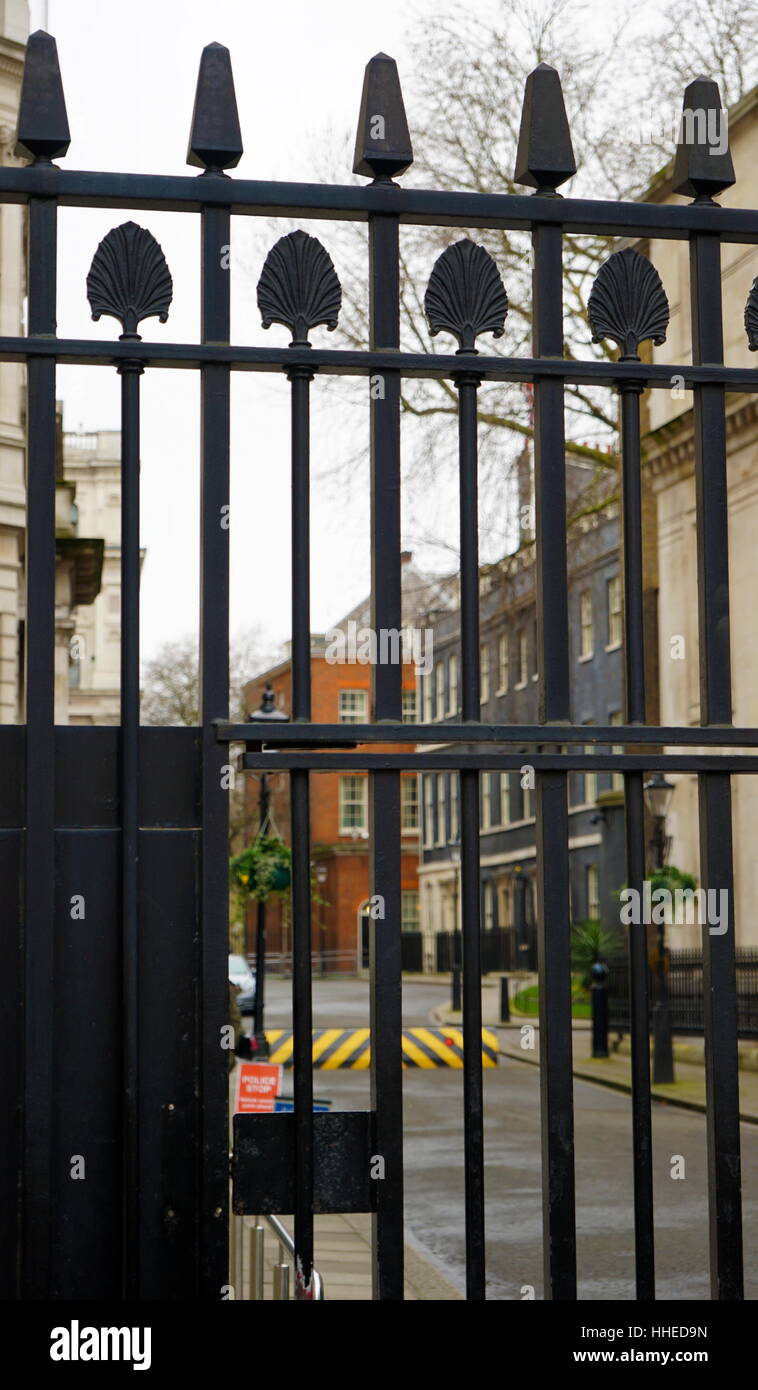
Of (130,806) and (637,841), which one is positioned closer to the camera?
(130,806)

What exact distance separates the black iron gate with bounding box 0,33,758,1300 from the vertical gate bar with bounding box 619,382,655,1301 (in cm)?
1

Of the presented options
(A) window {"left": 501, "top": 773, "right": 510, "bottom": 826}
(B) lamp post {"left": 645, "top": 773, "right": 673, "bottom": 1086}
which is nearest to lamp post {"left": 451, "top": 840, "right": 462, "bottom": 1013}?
(A) window {"left": 501, "top": 773, "right": 510, "bottom": 826}

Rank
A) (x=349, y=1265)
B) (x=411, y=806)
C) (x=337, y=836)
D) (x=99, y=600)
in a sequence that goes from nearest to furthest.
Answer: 1. (x=349, y=1265)
2. (x=99, y=600)
3. (x=337, y=836)
4. (x=411, y=806)

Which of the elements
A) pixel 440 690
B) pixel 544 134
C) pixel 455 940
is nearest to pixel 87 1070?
pixel 544 134

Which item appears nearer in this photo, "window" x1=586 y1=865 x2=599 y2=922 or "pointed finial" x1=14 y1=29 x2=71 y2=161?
"pointed finial" x1=14 y1=29 x2=71 y2=161

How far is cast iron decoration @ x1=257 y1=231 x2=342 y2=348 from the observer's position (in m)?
3.28

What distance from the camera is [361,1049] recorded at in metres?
25.2

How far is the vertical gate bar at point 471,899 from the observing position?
319cm

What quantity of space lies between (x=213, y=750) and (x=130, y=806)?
20 centimetres

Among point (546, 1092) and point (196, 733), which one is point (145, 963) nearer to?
point (196, 733)

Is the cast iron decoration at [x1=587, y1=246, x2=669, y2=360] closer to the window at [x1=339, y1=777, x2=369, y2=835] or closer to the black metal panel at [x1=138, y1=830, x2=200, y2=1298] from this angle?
the black metal panel at [x1=138, y1=830, x2=200, y2=1298]

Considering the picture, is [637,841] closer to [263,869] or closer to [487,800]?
[263,869]

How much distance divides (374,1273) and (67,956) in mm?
878

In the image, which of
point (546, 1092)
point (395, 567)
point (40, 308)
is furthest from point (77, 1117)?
point (40, 308)
